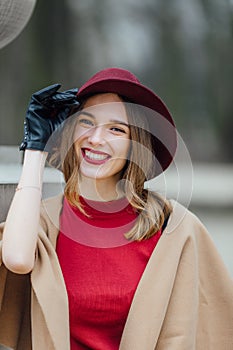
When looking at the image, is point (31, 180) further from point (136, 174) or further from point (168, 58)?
point (168, 58)

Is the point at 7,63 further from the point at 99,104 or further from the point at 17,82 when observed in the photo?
the point at 99,104

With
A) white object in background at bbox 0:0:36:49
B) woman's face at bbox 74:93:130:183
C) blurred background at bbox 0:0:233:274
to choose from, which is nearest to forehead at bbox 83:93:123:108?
woman's face at bbox 74:93:130:183

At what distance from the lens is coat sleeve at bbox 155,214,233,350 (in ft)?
3.76

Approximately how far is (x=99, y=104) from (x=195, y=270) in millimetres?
339

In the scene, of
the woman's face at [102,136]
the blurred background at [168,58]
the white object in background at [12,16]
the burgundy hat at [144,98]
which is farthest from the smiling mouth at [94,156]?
the blurred background at [168,58]

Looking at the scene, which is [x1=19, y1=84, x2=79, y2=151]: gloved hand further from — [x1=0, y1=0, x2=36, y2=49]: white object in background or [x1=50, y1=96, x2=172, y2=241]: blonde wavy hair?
[x1=0, y1=0, x2=36, y2=49]: white object in background

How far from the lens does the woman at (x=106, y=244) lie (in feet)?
3.58

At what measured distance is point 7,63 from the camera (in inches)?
138

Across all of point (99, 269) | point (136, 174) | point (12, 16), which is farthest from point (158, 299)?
point (12, 16)

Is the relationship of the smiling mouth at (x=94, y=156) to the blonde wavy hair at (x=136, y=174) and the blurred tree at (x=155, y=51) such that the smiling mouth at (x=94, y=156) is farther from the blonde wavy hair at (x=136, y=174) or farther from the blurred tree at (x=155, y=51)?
the blurred tree at (x=155, y=51)

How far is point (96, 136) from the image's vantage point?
44.6 inches

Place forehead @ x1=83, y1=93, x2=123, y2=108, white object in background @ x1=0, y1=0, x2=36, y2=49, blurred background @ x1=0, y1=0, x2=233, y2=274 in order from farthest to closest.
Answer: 1. blurred background @ x1=0, y1=0, x2=233, y2=274
2. white object in background @ x1=0, y1=0, x2=36, y2=49
3. forehead @ x1=83, y1=93, x2=123, y2=108

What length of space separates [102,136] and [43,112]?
11 centimetres

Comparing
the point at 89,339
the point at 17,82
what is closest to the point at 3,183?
the point at 89,339
